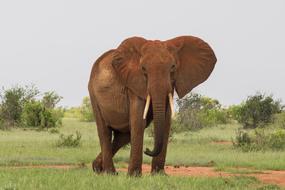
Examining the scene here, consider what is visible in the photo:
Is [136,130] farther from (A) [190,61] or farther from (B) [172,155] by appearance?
(B) [172,155]

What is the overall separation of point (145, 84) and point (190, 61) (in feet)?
3.63

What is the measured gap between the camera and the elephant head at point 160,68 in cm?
934

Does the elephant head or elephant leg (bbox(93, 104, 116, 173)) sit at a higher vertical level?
the elephant head

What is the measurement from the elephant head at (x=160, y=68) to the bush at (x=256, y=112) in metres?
24.6

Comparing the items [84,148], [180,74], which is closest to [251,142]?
[84,148]

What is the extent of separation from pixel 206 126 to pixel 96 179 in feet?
85.3

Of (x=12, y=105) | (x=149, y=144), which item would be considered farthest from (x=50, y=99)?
(x=149, y=144)

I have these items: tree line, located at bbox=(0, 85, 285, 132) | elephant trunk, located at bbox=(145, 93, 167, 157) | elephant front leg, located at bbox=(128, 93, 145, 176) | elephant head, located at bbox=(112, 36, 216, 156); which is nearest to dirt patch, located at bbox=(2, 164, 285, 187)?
elephant front leg, located at bbox=(128, 93, 145, 176)

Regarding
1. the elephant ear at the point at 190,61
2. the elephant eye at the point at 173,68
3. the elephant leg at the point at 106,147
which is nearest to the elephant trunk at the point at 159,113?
the elephant eye at the point at 173,68

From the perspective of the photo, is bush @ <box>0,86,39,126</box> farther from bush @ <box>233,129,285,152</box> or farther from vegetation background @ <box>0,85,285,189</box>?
bush @ <box>233,129,285,152</box>

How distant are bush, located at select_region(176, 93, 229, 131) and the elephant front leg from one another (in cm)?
2198

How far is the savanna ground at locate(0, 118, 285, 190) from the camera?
9.38 metres

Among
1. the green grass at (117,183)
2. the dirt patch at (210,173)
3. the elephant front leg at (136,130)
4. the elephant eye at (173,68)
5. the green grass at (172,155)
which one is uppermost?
the elephant eye at (173,68)

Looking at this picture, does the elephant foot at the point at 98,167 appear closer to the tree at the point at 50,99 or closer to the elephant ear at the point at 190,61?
the elephant ear at the point at 190,61
